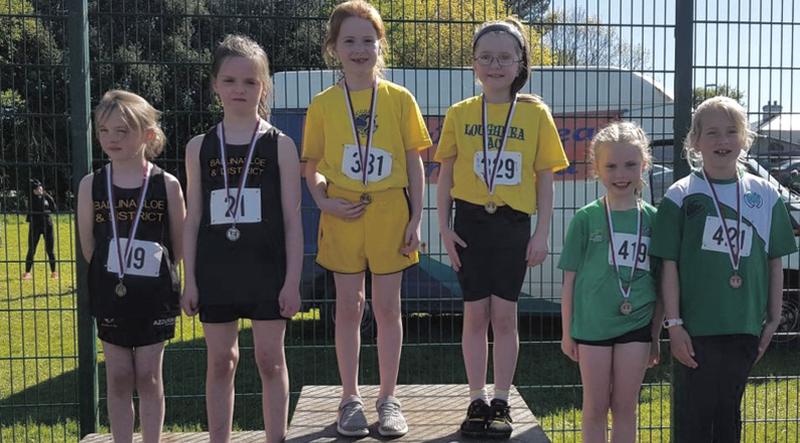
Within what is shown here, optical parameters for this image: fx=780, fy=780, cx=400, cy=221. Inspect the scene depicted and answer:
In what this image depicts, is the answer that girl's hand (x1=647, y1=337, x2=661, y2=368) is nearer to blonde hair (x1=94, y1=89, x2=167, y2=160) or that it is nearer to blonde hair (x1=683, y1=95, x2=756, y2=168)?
blonde hair (x1=683, y1=95, x2=756, y2=168)

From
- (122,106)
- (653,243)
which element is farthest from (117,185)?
(653,243)

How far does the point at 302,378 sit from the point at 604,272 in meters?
3.34

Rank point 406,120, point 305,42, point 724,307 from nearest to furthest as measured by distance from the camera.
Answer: point 724,307 → point 406,120 → point 305,42

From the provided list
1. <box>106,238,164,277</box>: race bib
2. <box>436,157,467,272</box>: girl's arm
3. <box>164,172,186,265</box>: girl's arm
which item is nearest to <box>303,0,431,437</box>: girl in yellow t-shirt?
<box>436,157,467,272</box>: girl's arm

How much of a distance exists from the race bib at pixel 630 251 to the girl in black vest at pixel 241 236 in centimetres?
130

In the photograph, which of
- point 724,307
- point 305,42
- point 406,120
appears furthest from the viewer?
point 305,42

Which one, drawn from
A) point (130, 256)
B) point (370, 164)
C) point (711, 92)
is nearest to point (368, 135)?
point (370, 164)

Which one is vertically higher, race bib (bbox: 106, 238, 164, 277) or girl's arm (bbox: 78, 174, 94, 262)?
girl's arm (bbox: 78, 174, 94, 262)

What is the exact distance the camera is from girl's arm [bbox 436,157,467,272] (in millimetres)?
3414

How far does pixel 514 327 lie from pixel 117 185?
5.91ft

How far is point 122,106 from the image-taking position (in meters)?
3.24

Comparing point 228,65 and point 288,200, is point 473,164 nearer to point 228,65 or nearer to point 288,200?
point 288,200

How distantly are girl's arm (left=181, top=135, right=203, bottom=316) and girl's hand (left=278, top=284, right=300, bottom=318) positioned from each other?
34 cm

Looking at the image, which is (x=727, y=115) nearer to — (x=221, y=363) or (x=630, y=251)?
(x=630, y=251)
